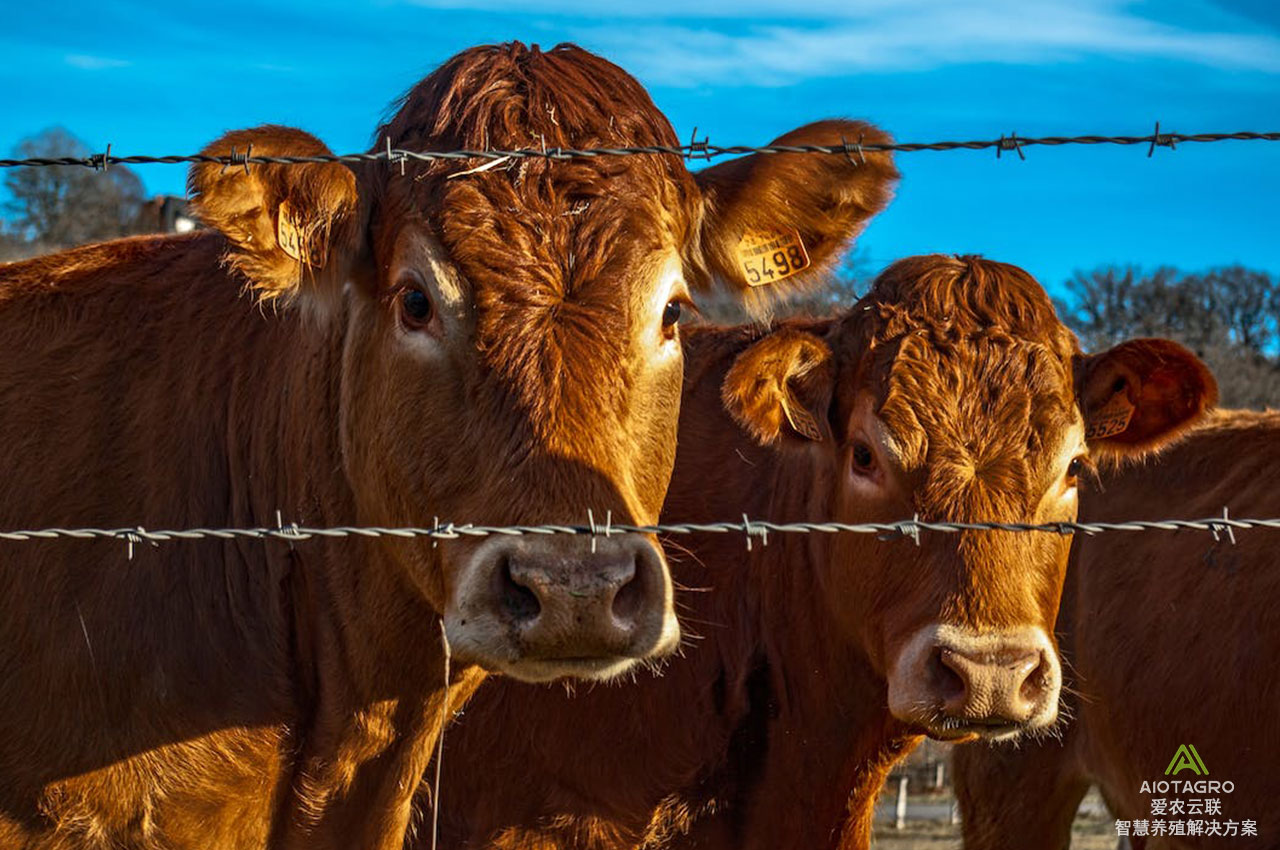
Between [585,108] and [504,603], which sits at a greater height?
[585,108]

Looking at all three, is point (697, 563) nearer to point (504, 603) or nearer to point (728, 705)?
point (728, 705)

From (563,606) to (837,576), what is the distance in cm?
221

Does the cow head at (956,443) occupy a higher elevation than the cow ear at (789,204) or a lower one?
lower

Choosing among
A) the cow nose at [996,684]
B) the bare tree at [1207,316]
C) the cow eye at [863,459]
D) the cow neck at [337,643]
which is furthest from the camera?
the bare tree at [1207,316]

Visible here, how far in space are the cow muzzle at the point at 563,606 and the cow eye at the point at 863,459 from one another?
180 cm

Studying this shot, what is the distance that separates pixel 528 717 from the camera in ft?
16.4

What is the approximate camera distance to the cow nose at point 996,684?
413 cm

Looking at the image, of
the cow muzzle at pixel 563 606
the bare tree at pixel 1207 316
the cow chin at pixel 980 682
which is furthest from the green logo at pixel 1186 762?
the bare tree at pixel 1207 316

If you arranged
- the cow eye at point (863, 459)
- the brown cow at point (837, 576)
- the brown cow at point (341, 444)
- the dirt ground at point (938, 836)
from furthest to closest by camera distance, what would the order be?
1. the dirt ground at point (938, 836)
2. the cow eye at point (863, 459)
3. the brown cow at point (837, 576)
4. the brown cow at point (341, 444)

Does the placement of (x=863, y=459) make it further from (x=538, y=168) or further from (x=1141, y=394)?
(x=538, y=168)

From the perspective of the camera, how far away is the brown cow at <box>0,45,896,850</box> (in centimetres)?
334

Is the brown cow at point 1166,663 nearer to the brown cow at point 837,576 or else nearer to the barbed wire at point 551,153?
the brown cow at point 837,576

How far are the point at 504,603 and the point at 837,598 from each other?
2198 mm

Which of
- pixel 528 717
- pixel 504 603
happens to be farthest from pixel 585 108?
pixel 528 717
